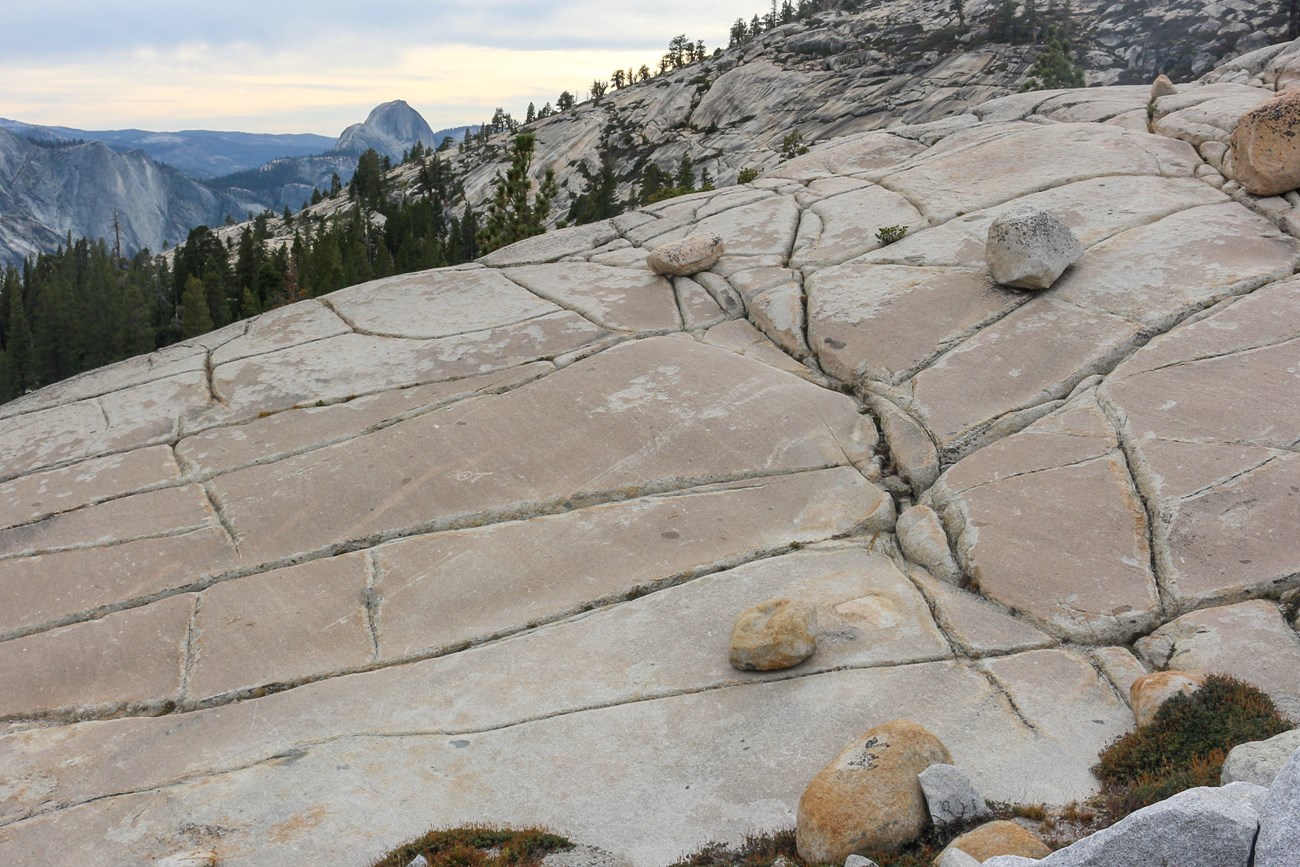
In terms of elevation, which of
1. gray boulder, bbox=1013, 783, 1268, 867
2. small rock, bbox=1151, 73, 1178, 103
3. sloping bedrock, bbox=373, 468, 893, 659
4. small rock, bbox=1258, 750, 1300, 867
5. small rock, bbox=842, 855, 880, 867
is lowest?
small rock, bbox=842, 855, 880, 867

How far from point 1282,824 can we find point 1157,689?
477 centimetres

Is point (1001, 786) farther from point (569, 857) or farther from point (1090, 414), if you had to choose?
→ point (1090, 414)

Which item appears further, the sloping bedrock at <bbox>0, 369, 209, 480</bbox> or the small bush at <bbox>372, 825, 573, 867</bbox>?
the sloping bedrock at <bbox>0, 369, 209, 480</bbox>

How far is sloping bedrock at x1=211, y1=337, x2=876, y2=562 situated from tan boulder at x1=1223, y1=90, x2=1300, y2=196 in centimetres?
920

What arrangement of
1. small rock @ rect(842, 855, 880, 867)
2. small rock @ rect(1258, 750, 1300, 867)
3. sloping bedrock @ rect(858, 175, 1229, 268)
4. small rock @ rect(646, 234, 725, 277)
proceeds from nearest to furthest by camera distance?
small rock @ rect(1258, 750, 1300, 867), small rock @ rect(842, 855, 880, 867), sloping bedrock @ rect(858, 175, 1229, 268), small rock @ rect(646, 234, 725, 277)

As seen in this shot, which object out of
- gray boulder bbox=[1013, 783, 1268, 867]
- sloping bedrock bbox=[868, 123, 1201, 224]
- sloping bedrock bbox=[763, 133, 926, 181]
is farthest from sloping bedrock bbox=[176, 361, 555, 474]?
gray boulder bbox=[1013, 783, 1268, 867]

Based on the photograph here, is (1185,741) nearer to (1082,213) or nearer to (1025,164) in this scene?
(1082,213)

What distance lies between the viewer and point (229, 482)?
14.9 meters

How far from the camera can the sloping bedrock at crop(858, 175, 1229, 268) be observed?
17812 millimetres

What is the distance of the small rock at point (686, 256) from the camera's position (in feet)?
63.6

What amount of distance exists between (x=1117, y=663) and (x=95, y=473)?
14.7 metres

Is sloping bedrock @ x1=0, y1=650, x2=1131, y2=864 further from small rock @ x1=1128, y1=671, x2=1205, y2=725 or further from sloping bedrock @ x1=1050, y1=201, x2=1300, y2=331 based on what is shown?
sloping bedrock @ x1=1050, y1=201, x2=1300, y2=331

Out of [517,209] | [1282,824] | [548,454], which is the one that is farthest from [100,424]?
[517,209]

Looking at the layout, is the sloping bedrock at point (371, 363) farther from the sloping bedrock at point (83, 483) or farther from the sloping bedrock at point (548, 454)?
the sloping bedrock at point (548, 454)
